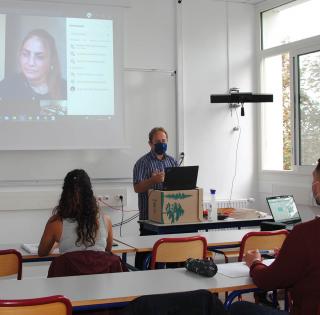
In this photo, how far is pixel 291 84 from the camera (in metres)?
6.49

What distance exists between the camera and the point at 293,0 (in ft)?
21.0

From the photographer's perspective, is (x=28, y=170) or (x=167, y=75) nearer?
(x=28, y=170)

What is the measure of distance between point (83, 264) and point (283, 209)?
2.46 metres

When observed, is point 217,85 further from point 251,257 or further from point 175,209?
point 251,257

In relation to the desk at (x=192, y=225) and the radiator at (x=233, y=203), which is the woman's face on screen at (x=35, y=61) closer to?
the desk at (x=192, y=225)

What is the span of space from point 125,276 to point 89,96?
11.0 feet

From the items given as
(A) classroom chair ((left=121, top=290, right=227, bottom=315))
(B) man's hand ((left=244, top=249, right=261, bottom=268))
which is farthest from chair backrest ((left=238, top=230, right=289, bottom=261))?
(A) classroom chair ((left=121, top=290, right=227, bottom=315))

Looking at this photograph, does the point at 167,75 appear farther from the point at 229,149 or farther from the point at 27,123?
the point at 27,123

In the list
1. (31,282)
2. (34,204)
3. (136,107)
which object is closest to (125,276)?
(31,282)

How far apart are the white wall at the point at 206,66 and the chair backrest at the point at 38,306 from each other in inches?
155

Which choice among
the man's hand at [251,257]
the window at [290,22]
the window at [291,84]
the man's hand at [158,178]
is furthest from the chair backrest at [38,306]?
the window at [290,22]

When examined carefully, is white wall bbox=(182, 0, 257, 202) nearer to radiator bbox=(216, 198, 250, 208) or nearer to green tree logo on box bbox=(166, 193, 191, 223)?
radiator bbox=(216, 198, 250, 208)

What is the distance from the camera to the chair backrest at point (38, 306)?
6.93ft

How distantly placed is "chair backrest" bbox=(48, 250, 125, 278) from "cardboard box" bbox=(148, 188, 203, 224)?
4.95 feet
